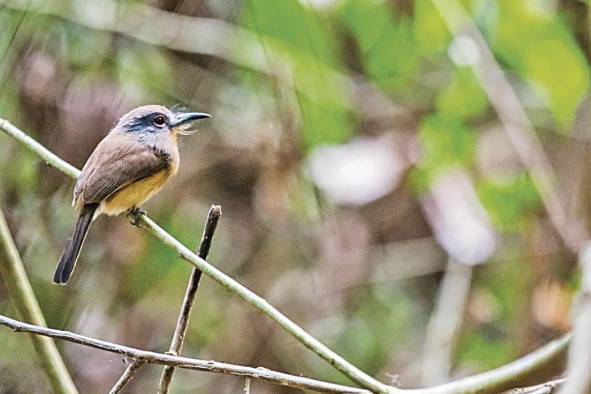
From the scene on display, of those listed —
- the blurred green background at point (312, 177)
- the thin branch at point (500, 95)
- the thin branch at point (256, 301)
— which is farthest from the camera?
the thin branch at point (500, 95)

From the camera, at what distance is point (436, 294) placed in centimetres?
327

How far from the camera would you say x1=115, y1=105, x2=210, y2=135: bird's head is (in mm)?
1582

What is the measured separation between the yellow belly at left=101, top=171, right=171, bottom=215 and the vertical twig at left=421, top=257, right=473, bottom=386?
1.09 m

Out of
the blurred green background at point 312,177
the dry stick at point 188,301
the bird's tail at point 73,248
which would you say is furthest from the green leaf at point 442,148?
the dry stick at point 188,301

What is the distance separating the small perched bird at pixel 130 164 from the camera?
61.2 inches

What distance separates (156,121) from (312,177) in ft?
3.17

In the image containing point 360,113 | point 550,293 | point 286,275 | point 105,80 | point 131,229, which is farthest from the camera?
point 360,113

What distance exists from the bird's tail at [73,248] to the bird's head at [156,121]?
0.49ft

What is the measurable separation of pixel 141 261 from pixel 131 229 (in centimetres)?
25

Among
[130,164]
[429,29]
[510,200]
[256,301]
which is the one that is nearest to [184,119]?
[130,164]

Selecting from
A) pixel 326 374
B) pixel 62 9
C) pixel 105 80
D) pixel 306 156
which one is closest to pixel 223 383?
pixel 326 374

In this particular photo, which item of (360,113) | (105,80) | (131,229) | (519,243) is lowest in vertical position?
(131,229)

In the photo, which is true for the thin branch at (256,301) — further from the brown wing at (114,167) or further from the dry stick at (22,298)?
the brown wing at (114,167)

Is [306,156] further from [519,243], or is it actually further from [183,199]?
[519,243]
